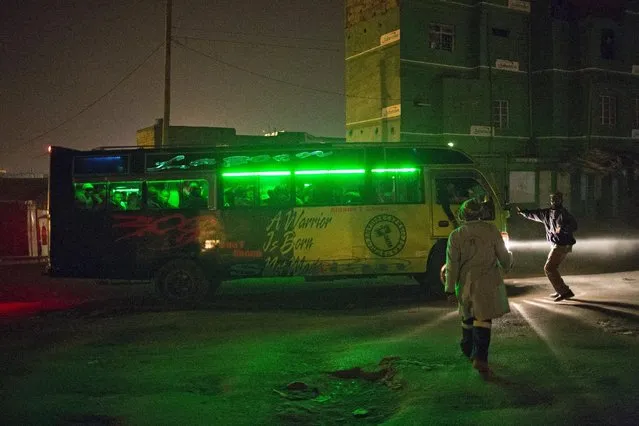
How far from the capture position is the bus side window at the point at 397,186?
11875 millimetres

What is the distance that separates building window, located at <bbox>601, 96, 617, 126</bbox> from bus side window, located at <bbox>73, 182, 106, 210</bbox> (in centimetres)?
3049

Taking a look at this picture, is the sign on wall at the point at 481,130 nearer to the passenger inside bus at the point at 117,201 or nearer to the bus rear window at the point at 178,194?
the bus rear window at the point at 178,194

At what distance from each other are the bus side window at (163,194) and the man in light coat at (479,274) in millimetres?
6989

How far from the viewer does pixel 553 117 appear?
3397 centimetres

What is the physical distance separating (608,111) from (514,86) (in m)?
6.06

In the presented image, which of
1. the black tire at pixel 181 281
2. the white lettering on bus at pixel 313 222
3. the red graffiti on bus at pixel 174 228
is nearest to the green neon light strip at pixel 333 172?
the white lettering on bus at pixel 313 222

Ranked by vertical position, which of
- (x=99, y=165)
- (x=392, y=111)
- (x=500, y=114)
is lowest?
(x=99, y=165)

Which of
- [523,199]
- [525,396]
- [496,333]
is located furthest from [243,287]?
[523,199]

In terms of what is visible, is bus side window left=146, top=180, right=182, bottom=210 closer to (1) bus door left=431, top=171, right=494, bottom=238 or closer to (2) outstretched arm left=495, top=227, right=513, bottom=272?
(1) bus door left=431, top=171, right=494, bottom=238

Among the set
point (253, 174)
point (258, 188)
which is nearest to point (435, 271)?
point (258, 188)

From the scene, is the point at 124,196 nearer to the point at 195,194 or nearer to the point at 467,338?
the point at 195,194

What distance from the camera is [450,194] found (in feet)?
39.2

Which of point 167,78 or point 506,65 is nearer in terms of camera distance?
point 167,78

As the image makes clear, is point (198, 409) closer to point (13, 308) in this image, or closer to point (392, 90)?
point (13, 308)
